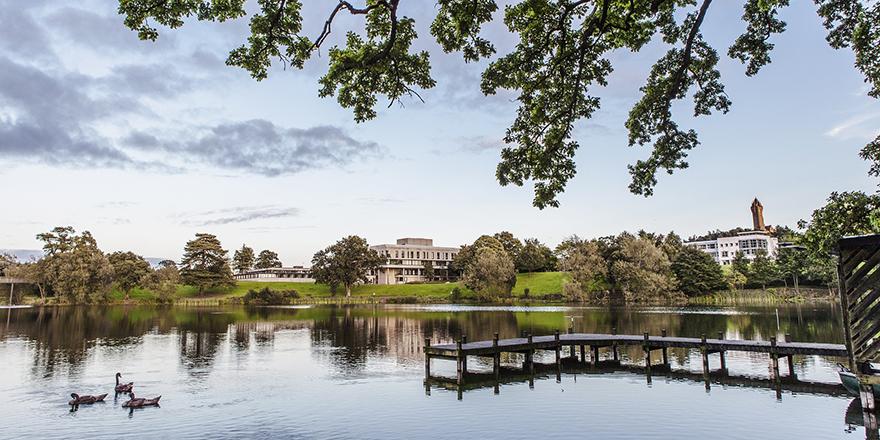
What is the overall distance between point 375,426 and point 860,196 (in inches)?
635

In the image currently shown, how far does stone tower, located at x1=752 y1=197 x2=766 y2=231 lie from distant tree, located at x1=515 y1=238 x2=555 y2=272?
76492 mm

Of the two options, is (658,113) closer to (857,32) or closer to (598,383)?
(857,32)

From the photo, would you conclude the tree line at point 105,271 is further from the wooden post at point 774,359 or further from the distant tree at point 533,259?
the wooden post at point 774,359

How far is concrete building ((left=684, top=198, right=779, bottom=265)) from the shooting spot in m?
149

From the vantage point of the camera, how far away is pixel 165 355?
35.4 m

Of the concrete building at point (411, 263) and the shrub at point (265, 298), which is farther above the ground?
the concrete building at point (411, 263)

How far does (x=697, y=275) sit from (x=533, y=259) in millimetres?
37046

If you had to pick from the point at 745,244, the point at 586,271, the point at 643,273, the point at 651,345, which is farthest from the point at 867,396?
the point at 745,244

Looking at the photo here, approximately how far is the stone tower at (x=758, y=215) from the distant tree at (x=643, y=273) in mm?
88474

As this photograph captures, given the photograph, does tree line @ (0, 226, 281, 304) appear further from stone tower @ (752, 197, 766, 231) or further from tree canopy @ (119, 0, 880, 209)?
stone tower @ (752, 197, 766, 231)

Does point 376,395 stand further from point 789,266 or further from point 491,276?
point 789,266

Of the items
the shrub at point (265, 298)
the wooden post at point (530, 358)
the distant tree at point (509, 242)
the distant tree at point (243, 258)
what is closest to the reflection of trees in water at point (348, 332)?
the wooden post at point (530, 358)

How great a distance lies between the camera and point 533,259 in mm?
121312

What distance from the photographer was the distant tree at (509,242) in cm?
12625
